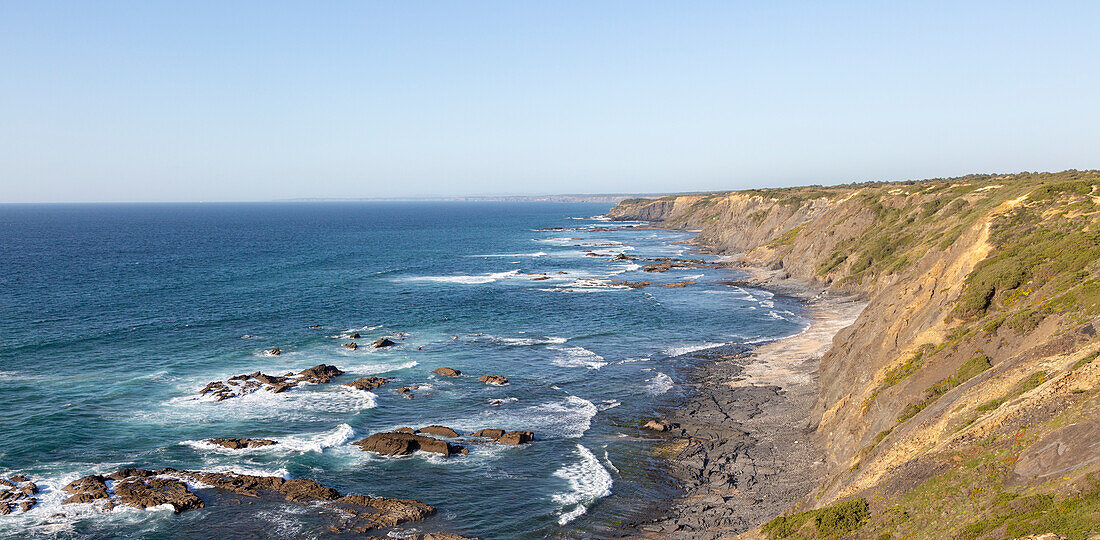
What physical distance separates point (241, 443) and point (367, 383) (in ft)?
40.0

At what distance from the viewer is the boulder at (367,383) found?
4931 centimetres

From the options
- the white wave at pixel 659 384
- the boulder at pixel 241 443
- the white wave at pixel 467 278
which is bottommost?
the white wave at pixel 659 384

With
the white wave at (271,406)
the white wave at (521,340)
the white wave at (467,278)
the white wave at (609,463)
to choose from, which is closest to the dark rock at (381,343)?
the white wave at (521,340)

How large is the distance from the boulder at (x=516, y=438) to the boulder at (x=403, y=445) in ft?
8.41

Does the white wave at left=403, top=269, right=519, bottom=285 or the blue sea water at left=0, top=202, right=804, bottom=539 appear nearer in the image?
the blue sea water at left=0, top=202, right=804, bottom=539

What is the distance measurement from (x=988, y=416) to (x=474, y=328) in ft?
170

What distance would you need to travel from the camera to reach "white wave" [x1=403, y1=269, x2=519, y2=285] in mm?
103875

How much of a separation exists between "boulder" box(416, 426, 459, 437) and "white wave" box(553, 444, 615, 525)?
304 inches

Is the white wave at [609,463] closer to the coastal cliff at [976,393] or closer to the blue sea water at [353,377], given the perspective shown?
the blue sea water at [353,377]

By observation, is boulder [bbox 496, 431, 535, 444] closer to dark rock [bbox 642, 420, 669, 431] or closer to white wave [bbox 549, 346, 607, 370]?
dark rock [bbox 642, 420, 669, 431]

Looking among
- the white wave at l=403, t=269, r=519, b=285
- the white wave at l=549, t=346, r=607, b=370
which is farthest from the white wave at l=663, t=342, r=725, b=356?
the white wave at l=403, t=269, r=519, b=285

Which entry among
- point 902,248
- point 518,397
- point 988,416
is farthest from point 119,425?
point 902,248

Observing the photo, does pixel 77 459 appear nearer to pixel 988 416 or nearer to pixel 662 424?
pixel 662 424

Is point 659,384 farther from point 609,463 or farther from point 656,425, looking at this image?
point 609,463
